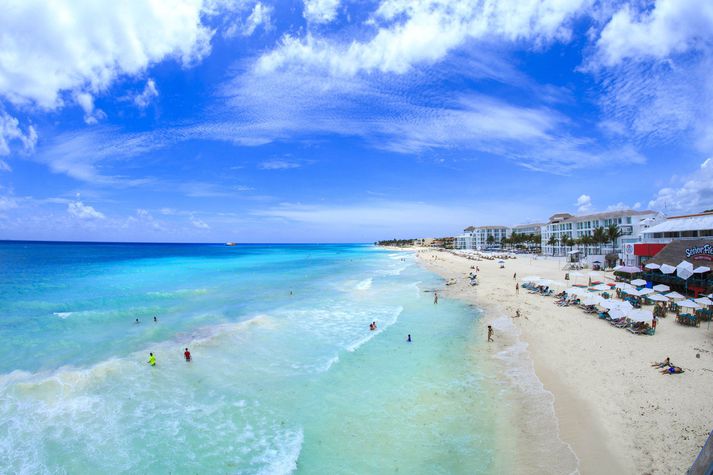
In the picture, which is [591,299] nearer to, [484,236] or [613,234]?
[613,234]

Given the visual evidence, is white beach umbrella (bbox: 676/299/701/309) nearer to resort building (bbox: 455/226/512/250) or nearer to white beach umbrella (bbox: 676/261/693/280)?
white beach umbrella (bbox: 676/261/693/280)

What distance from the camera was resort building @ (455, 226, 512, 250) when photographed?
4561 inches

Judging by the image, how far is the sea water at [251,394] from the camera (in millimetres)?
9773

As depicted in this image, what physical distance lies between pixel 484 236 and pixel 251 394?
118 m

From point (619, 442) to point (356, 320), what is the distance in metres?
16.2

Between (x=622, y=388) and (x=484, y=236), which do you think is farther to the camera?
(x=484, y=236)

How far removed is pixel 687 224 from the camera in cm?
3153

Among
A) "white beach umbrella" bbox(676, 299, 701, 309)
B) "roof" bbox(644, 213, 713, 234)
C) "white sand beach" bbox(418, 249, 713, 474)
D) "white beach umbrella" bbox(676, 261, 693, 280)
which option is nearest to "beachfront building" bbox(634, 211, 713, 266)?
"roof" bbox(644, 213, 713, 234)

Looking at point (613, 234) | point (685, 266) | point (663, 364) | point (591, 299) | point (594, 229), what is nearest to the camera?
point (663, 364)

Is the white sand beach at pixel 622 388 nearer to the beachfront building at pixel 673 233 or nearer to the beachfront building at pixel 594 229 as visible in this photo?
the beachfront building at pixel 673 233

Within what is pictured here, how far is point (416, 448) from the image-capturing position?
989 cm

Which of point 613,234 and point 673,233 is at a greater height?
point 613,234

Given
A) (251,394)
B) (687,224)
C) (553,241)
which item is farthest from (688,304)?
(553,241)

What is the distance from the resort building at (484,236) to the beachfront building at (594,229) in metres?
31.1
